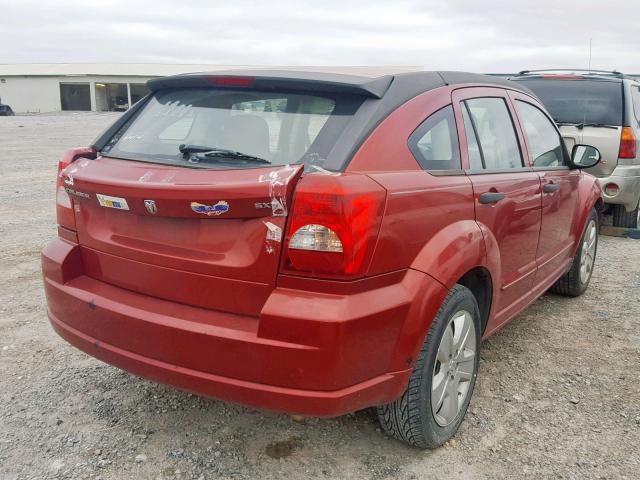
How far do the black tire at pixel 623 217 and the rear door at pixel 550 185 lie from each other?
3402 mm

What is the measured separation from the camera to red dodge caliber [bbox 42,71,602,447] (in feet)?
7.36

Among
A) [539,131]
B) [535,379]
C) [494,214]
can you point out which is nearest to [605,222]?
[539,131]

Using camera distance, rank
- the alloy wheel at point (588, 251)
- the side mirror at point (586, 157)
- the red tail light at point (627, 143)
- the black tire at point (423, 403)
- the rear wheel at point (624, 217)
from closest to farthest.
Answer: the black tire at point (423, 403) < the side mirror at point (586, 157) < the alloy wheel at point (588, 251) < the red tail light at point (627, 143) < the rear wheel at point (624, 217)

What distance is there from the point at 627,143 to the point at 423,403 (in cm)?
539

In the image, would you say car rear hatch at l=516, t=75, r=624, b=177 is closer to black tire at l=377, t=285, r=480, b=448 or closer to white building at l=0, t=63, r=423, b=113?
black tire at l=377, t=285, r=480, b=448

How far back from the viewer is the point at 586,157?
441 centimetres

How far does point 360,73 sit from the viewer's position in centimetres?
279

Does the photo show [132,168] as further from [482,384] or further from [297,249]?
[482,384]

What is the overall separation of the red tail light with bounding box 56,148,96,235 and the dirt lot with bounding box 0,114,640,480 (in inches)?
38.7

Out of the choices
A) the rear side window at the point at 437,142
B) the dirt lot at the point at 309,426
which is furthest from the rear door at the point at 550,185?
the rear side window at the point at 437,142

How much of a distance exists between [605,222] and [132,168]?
6794 millimetres

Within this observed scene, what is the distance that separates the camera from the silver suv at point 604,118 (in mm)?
6797

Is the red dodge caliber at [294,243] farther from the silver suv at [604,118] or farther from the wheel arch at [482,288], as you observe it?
the silver suv at [604,118]

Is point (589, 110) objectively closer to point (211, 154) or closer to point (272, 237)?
point (211, 154)
